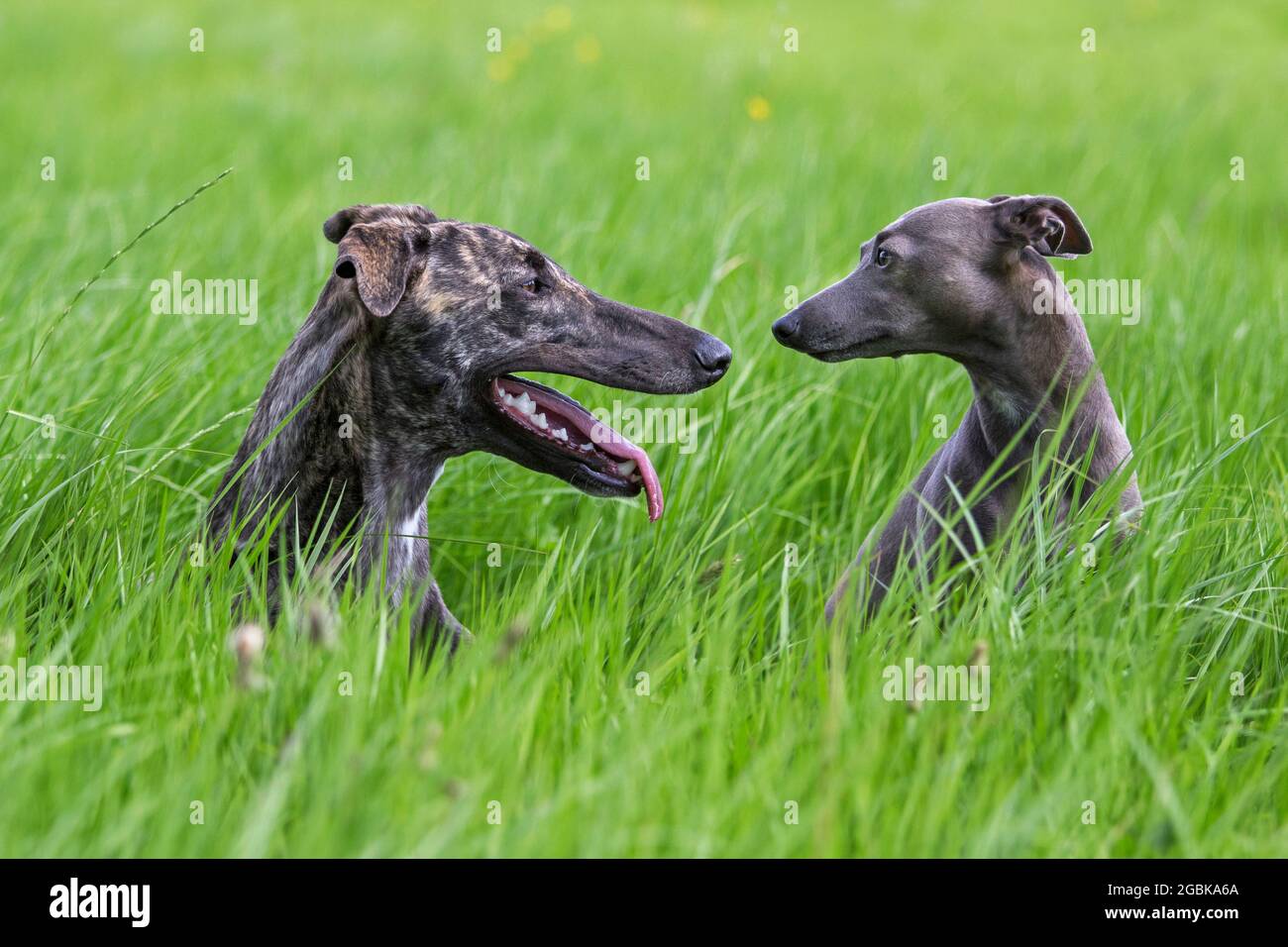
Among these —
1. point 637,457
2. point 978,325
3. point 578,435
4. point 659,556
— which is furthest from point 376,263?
point 978,325

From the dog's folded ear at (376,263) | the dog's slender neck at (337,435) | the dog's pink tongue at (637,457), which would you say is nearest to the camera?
the dog's folded ear at (376,263)

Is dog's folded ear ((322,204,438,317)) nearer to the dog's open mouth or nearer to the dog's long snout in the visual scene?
the dog's open mouth

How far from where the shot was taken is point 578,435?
11.2 feet

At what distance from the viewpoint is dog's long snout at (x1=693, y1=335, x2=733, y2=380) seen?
3410 mm

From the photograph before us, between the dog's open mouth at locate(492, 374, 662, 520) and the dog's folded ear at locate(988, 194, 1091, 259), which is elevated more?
the dog's folded ear at locate(988, 194, 1091, 259)

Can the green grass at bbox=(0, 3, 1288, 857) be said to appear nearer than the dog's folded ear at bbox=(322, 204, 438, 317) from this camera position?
Yes

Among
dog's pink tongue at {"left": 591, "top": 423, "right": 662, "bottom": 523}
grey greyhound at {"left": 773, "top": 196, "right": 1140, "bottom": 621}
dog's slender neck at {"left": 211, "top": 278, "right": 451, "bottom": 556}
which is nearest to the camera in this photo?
dog's slender neck at {"left": 211, "top": 278, "right": 451, "bottom": 556}

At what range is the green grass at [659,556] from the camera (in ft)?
7.23

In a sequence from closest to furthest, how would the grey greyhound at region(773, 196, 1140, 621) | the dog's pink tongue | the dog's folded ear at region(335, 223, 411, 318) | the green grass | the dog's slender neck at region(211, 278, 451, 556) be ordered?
the green grass < the dog's folded ear at region(335, 223, 411, 318) < the dog's slender neck at region(211, 278, 451, 556) < the dog's pink tongue < the grey greyhound at region(773, 196, 1140, 621)

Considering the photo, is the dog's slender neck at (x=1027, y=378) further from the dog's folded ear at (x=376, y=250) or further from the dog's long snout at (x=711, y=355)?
the dog's folded ear at (x=376, y=250)

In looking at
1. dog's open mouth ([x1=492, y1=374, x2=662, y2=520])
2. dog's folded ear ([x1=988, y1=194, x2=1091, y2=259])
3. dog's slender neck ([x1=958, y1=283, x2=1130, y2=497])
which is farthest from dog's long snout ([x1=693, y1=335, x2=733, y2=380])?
dog's folded ear ([x1=988, y1=194, x2=1091, y2=259])

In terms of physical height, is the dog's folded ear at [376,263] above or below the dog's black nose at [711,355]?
above

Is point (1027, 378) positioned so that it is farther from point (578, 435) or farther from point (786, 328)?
point (578, 435)

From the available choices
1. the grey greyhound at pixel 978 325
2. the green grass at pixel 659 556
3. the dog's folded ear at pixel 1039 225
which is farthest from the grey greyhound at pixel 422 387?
the dog's folded ear at pixel 1039 225
